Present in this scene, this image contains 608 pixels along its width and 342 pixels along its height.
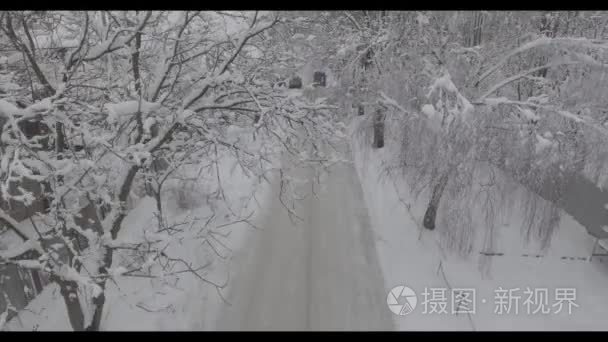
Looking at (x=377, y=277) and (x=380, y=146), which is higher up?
(x=380, y=146)

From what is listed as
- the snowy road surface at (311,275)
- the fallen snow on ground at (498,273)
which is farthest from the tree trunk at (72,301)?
the fallen snow on ground at (498,273)

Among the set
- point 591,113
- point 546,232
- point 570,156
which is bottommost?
point 546,232

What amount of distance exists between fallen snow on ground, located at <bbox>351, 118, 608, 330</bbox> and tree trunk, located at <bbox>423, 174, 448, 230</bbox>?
219mm

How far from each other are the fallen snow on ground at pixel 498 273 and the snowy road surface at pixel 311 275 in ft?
1.73

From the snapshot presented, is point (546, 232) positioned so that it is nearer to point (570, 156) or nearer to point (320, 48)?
point (570, 156)

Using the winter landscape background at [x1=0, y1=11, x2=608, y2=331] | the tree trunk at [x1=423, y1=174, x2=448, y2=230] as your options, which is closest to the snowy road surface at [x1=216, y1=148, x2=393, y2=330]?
the winter landscape background at [x1=0, y1=11, x2=608, y2=331]

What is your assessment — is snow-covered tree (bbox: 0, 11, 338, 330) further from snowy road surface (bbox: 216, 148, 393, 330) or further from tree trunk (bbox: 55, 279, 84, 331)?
snowy road surface (bbox: 216, 148, 393, 330)

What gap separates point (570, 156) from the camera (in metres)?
9.05

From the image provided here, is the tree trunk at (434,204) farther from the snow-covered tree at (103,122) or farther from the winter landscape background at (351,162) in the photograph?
the snow-covered tree at (103,122)

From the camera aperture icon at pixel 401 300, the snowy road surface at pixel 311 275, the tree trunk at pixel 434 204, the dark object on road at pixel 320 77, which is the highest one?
the dark object on road at pixel 320 77

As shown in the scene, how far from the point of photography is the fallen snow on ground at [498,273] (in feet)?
26.9

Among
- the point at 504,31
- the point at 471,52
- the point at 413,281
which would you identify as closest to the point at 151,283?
the point at 413,281

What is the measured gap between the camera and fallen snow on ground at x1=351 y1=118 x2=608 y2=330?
8211mm

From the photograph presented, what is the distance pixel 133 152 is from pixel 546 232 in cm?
960
